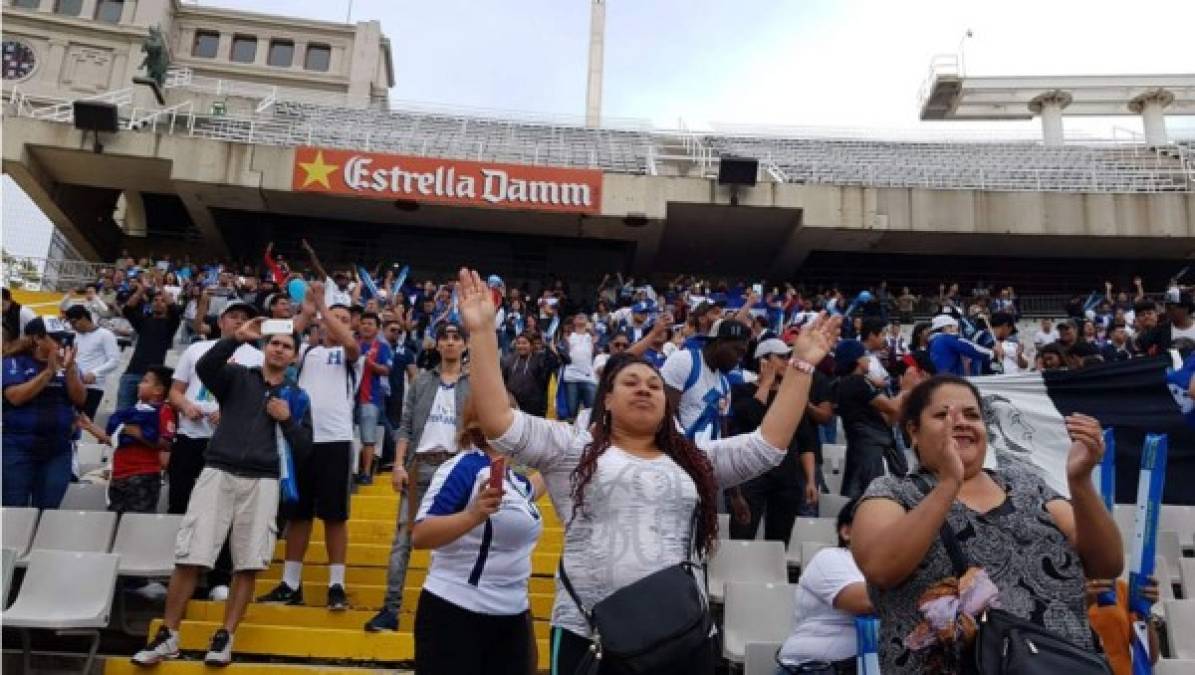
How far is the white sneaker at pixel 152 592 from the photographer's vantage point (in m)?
5.00

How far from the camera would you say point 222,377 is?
439cm

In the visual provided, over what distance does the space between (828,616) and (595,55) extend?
3388 cm

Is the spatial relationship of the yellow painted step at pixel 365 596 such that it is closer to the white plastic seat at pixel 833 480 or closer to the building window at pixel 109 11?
the white plastic seat at pixel 833 480

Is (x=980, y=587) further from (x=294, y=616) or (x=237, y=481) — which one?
(x=294, y=616)

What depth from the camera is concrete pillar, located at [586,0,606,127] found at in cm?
3353

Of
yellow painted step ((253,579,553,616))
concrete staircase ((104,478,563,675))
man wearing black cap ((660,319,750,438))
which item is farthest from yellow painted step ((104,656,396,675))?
man wearing black cap ((660,319,750,438))

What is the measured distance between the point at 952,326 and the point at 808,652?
4.81 metres

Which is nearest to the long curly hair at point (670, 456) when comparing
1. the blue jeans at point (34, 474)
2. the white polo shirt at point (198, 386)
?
the white polo shirt at point (198, 386)

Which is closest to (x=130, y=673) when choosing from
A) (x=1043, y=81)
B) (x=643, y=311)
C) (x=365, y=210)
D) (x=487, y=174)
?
(x=643, y=311)

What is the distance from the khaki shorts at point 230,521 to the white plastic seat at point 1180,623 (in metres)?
4.56

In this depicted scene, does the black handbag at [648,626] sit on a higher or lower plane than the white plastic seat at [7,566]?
higher

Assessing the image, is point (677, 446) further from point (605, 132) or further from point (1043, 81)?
point (1043, 81)

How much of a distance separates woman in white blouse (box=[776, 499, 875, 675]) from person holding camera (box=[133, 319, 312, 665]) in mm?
2684

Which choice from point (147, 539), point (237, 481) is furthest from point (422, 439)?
point (147, 539)
